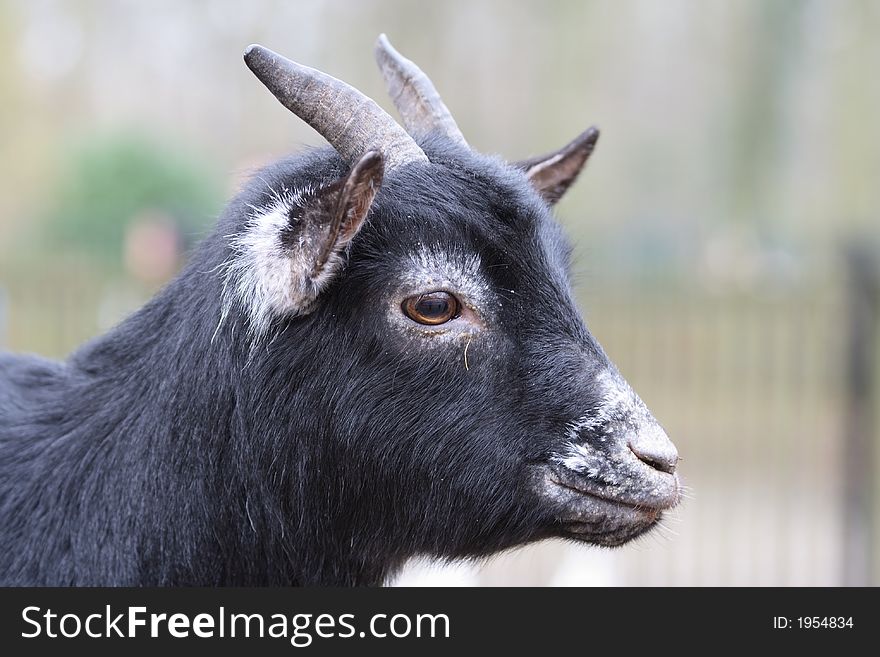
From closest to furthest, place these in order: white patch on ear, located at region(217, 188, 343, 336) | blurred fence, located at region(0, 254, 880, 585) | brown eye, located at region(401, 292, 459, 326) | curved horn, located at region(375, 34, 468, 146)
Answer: white patch on ear, located at region(217, 188, 343, 336)
brown eye, located at region(401, 292, 459, 326)
curved horn, located at region(375, 34, 468, 146)
blurred fence, located at region(0, 254, 880, 585)

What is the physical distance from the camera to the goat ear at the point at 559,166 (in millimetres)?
3582

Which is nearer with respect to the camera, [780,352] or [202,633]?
[202,633]

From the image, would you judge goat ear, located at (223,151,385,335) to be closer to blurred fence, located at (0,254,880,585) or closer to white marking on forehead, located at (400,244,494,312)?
white marking on forehead, located at (400,244,494,312)

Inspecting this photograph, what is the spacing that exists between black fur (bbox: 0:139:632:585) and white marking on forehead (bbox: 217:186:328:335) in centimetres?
6

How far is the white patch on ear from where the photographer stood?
2676mm

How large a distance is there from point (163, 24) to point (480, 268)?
75.6 feet

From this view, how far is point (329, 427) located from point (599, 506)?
82cm

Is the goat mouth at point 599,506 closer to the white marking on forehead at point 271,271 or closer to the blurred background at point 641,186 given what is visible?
the blurred background at point 641,186

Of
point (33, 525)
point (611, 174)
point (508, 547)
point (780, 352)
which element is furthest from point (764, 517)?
point (611, 174)

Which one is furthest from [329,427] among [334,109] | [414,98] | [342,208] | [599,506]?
[414,98]

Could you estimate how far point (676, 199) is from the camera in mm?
26328

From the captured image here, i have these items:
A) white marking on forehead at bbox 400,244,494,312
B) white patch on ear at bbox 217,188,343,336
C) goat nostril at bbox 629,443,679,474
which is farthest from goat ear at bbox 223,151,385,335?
goat nostril at bbox 629,443,679,474

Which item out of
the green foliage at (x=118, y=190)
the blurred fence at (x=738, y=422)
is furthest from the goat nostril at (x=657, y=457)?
the green foliage at (x=118, y=190)

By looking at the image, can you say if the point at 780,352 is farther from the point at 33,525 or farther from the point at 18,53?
the point at 18,53
